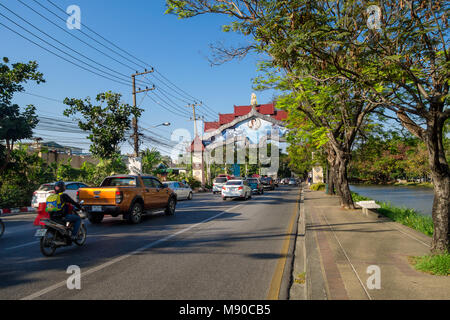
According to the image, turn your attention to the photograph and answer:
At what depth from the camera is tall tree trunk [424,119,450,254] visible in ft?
20.6

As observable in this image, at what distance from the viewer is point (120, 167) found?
90.3ft

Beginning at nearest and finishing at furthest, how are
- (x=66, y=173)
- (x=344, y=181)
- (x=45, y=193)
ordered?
(x=45, y=193), (x=344, y=181), (x=66, y=173)

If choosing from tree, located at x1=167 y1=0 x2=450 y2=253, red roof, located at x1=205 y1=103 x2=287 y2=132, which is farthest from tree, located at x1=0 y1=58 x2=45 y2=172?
red roof, located at x1=205 y1=103 x2=287 y2=132

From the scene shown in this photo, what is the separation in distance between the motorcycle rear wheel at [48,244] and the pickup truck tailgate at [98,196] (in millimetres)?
3950

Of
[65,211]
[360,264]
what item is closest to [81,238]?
[65,211]

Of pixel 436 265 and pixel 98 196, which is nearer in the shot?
pixel 436 265

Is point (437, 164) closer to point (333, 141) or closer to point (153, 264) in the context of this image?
point (153, 264)

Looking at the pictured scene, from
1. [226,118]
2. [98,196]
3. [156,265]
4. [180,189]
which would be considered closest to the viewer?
[156,265]

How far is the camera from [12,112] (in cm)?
1905

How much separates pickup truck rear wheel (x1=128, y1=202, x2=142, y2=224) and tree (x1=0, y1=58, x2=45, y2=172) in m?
11.3

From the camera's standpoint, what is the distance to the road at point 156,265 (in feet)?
15.7

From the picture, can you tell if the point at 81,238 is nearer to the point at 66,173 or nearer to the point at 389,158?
the point at 66,173

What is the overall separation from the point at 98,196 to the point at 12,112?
1189cm
